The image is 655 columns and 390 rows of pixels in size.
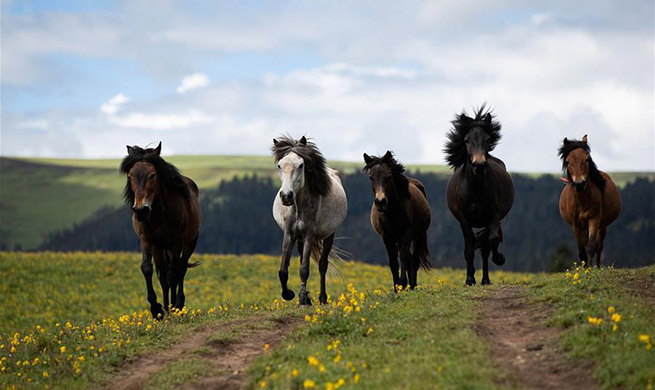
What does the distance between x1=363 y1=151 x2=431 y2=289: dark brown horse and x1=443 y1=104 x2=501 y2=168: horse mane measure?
1308 mm

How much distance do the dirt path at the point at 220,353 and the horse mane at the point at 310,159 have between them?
3.25 meters

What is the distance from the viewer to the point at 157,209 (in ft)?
54.0

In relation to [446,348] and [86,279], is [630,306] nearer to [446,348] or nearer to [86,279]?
[446,348]

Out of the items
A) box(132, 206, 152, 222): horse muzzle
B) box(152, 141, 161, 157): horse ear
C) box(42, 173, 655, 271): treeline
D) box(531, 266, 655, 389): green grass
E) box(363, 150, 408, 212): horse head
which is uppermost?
box(152, 141, 161, 157): horse ear

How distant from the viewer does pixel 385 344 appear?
11352 mm

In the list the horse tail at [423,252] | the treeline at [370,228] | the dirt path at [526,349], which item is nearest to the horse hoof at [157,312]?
the horse tail at [423,252]

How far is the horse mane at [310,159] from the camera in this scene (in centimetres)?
1597

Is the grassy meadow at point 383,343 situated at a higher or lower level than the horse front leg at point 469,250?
lower

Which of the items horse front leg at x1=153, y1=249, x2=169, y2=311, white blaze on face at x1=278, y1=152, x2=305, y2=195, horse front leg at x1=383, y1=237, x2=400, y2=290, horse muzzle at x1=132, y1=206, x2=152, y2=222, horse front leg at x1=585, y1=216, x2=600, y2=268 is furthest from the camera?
horse front leg at x1=585, y1=216, x2=600, y2=268

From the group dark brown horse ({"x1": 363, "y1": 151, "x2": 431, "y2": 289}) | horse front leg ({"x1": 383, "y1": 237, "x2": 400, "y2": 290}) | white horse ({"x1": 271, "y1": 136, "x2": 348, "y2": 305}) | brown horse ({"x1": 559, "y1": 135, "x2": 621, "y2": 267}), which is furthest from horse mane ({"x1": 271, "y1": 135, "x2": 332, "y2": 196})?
brown horse ({"x1": 559, "y1": 135, "x2": 621, "y2": 267})

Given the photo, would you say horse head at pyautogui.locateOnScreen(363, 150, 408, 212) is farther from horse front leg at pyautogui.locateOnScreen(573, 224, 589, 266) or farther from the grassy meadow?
horse front leg at pyautogui.locateOnScreen(573, 224, 589, 266)

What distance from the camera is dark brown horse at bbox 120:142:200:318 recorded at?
15.7 metres

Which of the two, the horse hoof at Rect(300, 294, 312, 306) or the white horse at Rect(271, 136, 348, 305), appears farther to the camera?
the horse hoof at Rect(300, 294, 312, 306)

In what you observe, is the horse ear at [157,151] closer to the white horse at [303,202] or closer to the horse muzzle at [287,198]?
the white horse at [303,202]
